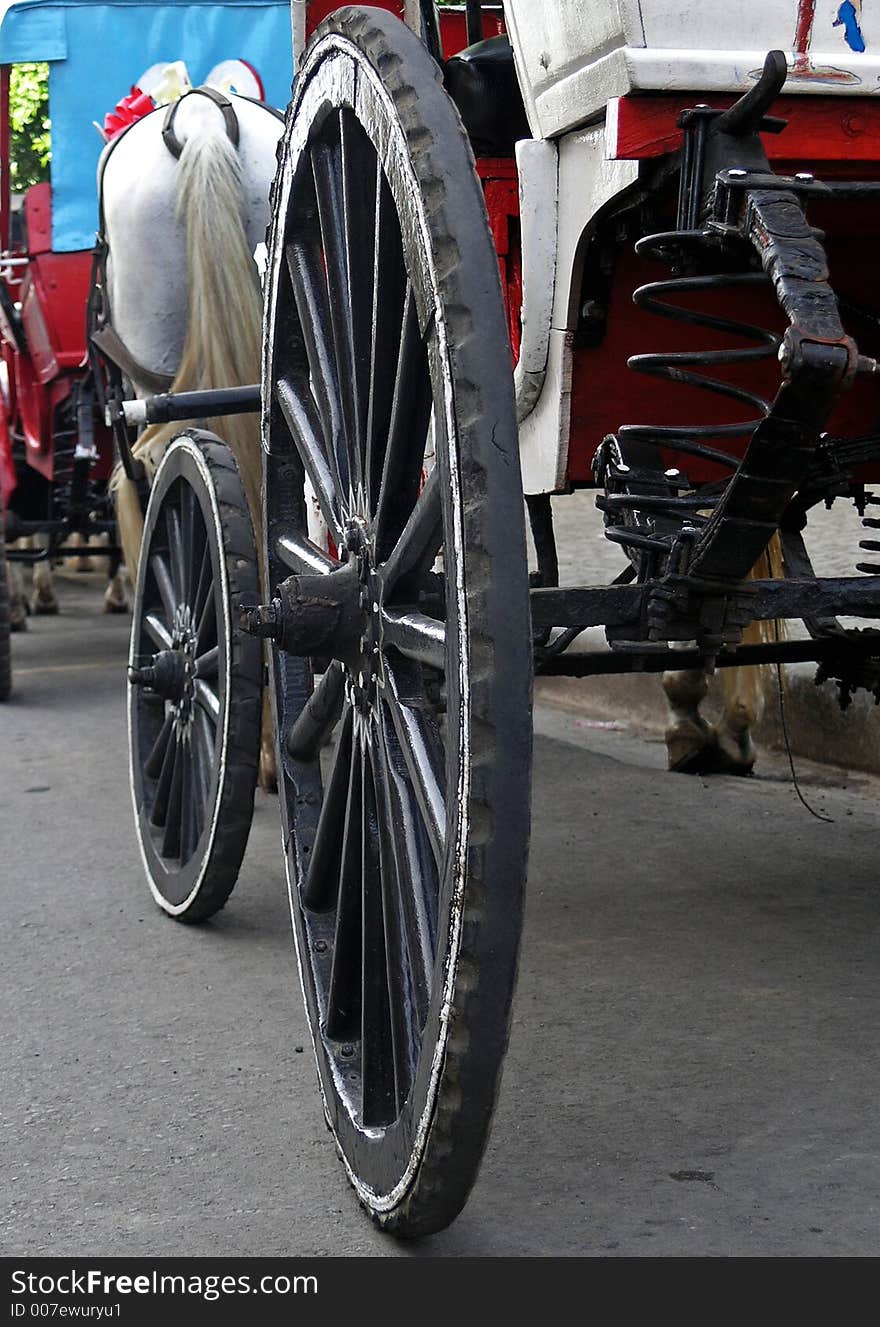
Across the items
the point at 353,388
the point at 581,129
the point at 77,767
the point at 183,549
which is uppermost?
the point at 581,129

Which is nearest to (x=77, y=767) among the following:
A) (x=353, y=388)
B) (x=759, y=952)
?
(x=759, y=952)

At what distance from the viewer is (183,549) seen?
11.8 feet

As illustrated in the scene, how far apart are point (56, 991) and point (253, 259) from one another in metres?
2.27

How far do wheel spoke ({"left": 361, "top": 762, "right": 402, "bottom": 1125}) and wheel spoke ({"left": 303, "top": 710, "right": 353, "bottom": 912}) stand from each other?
14cm

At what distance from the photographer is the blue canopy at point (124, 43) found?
6066 mm

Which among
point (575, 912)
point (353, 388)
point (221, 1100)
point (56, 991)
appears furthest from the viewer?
point (575, 912)

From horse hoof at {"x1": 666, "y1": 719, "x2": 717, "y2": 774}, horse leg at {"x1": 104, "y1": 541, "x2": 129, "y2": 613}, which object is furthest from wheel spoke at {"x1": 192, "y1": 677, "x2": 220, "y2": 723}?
horse leg at {"x1": 104, "y1": 541, "x2": 129, "y2": 613}

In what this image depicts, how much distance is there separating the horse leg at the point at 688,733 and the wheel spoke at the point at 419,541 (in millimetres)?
2704

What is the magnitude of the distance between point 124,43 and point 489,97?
358 cm

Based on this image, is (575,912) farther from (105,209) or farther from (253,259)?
(105,209)

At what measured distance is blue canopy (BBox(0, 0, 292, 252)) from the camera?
19.9ft

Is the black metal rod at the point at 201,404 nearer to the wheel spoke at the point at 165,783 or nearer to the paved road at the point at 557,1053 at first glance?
Answer: the wheel spoke at the point at 165,783

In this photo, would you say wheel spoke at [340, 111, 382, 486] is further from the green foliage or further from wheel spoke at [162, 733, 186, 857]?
the green foliage

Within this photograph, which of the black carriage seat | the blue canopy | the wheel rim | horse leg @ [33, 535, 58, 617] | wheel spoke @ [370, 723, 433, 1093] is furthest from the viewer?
horse leg @ [33, 535, 58, 617]
